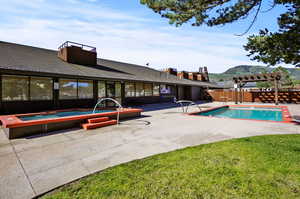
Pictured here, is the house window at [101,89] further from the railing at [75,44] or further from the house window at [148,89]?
the house window at [148,89]

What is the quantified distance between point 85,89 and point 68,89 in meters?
1.21

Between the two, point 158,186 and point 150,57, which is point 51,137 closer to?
point 158,186

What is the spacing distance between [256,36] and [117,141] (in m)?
5.17

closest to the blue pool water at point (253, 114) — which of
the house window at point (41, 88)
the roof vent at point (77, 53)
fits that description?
the house window at point (41, 88)

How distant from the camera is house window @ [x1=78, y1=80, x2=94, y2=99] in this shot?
37.3ft

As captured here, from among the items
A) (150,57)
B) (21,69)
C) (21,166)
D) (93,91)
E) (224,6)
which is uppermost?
(150,57)

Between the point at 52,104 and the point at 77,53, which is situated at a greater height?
the point at 77,53

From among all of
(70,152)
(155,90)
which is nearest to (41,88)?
(70,152)

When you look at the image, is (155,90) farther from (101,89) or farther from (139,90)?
(101,89)

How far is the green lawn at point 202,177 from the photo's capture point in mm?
2141

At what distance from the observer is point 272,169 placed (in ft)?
8.98

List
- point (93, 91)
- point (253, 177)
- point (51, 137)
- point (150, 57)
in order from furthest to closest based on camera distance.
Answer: point (150, 57) → point (93, 91) → point (51, 137) → point (253, 177)

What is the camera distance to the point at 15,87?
28.4 feet

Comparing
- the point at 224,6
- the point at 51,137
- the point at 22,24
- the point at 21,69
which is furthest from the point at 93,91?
the point at 224,6
